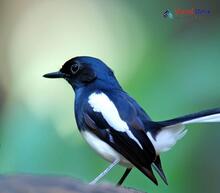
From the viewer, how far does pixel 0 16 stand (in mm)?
4656

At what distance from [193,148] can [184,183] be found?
0.67 ft

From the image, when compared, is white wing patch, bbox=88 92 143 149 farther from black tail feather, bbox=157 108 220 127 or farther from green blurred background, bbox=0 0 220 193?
green blurred background, bbox=0 0 220 193

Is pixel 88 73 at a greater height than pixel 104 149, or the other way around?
pixel 88 73

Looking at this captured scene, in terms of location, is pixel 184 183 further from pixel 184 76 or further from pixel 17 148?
pixel 17 148

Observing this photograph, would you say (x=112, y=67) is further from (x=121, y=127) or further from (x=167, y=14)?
(x=121, y=127)

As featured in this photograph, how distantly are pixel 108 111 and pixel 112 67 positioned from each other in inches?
52.5

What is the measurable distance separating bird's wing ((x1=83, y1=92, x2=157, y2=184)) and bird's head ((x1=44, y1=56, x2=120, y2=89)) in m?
0.11

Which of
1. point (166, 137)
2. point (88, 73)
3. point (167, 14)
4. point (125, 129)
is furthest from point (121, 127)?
point (167, 14)

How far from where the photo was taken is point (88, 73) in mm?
2840

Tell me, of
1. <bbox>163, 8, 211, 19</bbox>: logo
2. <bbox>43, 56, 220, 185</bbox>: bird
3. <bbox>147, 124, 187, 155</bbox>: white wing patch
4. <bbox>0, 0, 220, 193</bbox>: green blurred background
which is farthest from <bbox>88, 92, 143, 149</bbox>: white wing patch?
<bbox>163, 8, 211, 19</bbox>: logo

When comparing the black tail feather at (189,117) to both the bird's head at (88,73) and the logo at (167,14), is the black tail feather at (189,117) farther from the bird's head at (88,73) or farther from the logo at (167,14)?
the logo at (167,14)

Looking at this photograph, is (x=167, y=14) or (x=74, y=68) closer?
(x=74, y=68)

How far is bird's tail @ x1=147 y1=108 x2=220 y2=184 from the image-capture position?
2.55 metres

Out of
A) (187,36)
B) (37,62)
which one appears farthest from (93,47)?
(187,36)
